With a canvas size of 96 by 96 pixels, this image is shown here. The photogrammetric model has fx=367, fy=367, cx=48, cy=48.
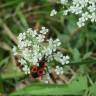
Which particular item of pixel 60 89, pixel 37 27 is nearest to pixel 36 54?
pixel 60 89

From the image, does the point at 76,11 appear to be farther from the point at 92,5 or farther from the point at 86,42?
the point at 86,42

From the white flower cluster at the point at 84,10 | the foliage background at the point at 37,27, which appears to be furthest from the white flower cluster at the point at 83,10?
the foliage background at the point at 37,27

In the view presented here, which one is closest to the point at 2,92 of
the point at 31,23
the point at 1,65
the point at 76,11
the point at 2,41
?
the point at 1,65

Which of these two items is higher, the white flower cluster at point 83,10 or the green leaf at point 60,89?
the white flower cluster at point 83,10

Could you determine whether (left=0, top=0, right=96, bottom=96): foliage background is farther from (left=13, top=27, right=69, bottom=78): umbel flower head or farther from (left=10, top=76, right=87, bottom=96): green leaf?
(left=13, top=27, right=69, bottom=78): umbel flower head

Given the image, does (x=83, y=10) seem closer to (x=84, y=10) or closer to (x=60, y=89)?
(x=84, y=10)

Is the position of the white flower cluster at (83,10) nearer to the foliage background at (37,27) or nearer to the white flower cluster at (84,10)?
the white flower cluster at (84,10)

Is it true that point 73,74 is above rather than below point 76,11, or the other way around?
below

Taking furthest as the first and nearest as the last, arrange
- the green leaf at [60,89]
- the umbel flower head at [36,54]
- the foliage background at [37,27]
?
the foliage background at [37,27] < the green leaf at [60,89] < the umbel flower head at [36,54]

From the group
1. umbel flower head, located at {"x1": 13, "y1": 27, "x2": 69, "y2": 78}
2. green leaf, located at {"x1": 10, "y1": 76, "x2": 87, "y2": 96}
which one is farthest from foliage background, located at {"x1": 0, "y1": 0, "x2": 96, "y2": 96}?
umbel flower head, located at {"x1": 13, "y1": 27, "x2": 69, "y2": 78}
